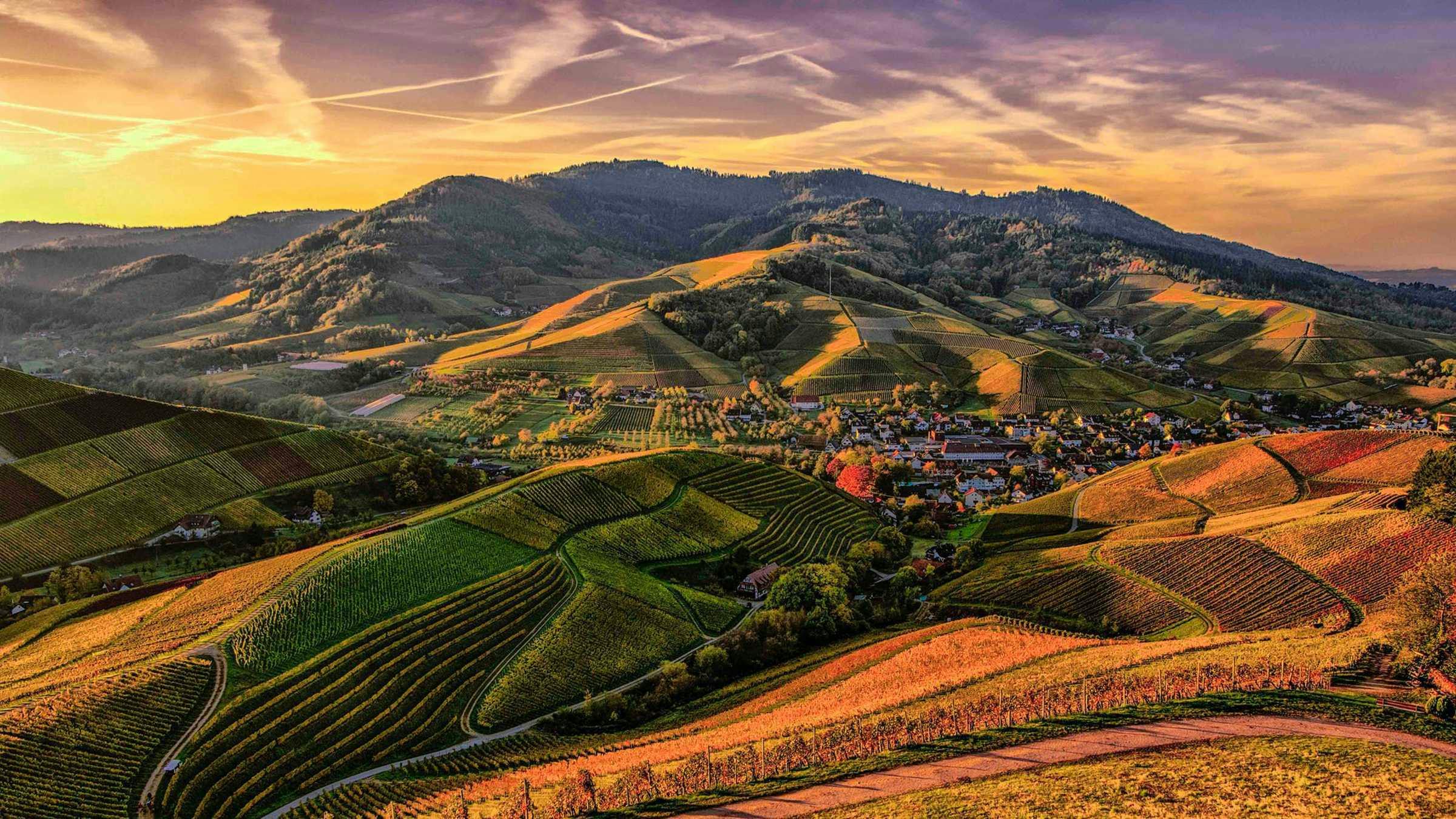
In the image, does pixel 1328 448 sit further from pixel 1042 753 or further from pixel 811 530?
pixel 1042 753

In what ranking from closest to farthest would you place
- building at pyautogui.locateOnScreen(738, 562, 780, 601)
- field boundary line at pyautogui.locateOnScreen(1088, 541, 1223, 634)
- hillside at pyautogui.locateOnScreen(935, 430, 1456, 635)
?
field boundary line at pyautogui.locateOnScreen(1088, 541, 1223, 634) < hillside at pyautogui.locateOnScreen(935, 430, 1456, 635) < building at pyautogui.locateOnScreen(738, 562, 780, 601)

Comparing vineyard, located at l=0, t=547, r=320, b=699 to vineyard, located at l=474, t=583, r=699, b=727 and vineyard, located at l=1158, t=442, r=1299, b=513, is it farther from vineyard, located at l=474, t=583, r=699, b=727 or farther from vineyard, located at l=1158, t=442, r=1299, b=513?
vineyard, located at l=1158, t=442, r=1299, b=513

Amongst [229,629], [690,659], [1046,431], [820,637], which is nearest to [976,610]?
[820,637]

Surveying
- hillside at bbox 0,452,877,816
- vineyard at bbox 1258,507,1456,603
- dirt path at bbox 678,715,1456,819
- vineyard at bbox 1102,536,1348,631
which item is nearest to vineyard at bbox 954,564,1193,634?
vineyard at bbox 1102,536,1348,631

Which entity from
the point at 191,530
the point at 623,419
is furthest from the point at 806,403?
the point at 191,530

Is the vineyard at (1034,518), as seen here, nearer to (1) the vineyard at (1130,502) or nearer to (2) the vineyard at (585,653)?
(1) the vineyard at (1130,502)
